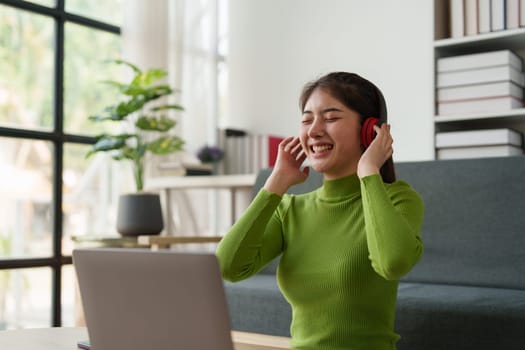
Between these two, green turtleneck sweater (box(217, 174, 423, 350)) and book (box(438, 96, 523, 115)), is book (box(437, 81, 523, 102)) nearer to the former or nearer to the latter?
book (box(438, 96, 523, 115))

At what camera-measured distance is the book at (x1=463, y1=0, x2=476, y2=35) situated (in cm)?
319

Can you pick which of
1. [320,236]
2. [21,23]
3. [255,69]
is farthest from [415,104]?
[320,236]

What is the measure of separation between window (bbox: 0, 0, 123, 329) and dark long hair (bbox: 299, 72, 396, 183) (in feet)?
7.75

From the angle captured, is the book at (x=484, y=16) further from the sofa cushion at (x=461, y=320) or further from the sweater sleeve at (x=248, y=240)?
the sweater sleeve at (x=248, y=240)

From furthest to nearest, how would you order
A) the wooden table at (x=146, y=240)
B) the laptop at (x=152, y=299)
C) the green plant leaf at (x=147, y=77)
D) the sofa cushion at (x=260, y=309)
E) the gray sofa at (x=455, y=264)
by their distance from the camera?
the green plant leaf at (x=147, y=77) → the wooden table at (x=146, y=240) → the sofa cushion at (x=260, y=309) → the gray sofa at (x=455, y=264) → the laptop at (x=152, y=299)

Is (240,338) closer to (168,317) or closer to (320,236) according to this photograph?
(320,236)

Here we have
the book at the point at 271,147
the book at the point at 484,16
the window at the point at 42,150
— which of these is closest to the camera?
the book at the point at 484,16

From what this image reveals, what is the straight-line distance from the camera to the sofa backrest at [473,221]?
233 centimetres

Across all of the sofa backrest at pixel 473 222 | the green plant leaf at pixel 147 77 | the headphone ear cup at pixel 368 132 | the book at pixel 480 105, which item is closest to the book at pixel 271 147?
the green plant leaf at pixel 147 77

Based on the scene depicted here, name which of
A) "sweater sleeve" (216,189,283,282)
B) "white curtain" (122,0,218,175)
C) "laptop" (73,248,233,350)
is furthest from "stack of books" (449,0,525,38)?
"laptop" (73,248,233,350)

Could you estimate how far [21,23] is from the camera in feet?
11.7

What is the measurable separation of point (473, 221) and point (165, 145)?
1.60 metres

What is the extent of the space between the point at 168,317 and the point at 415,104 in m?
2.95

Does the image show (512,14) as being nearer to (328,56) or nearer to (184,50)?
(328,56)
